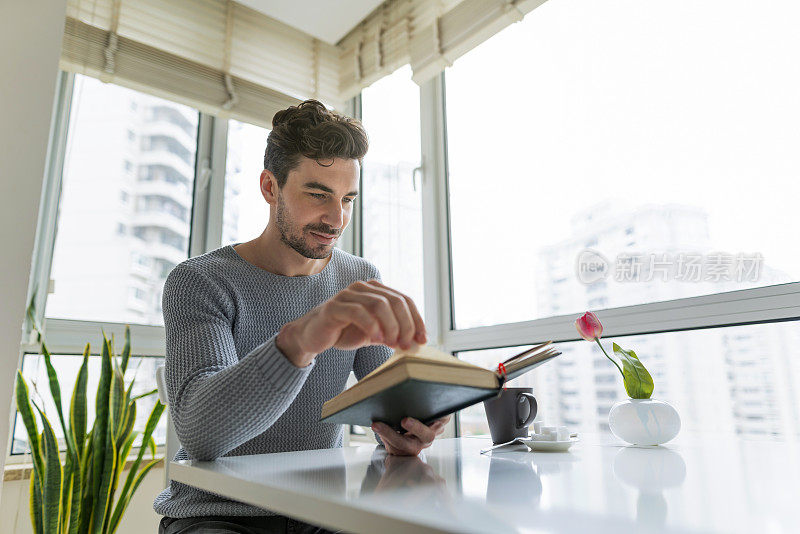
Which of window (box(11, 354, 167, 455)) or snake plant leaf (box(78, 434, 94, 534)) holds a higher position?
window (box(11, 354, 167, 455))

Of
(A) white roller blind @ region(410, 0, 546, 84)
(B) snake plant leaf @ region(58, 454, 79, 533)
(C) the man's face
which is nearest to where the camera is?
(C) the man's face

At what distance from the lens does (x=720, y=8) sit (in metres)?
1.48

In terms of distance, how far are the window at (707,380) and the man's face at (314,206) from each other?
0.89 metres

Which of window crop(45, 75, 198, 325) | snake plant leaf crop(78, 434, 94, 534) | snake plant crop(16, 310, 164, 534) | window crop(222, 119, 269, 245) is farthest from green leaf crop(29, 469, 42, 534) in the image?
window crop(222, 119, 269, 245)

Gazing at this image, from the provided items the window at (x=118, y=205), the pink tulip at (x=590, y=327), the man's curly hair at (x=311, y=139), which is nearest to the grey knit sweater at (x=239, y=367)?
the man's curly hair at (x=311, y=139)

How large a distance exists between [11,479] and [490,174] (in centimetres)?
197

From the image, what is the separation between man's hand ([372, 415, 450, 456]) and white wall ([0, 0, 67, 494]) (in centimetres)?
121

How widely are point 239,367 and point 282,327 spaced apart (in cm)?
9

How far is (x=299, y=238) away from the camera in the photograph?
124cm

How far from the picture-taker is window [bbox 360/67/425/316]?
2389mm

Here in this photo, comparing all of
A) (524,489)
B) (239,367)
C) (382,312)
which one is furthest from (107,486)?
(524,489)

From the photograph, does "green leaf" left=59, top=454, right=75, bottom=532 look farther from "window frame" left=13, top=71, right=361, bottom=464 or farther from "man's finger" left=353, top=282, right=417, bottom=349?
"man's finger" left=353, top=282, right=417, bottom=349

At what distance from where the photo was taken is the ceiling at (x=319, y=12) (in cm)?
238

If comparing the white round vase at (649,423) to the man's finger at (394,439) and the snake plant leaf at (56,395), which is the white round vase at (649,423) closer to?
the man's finger at (394,439)
